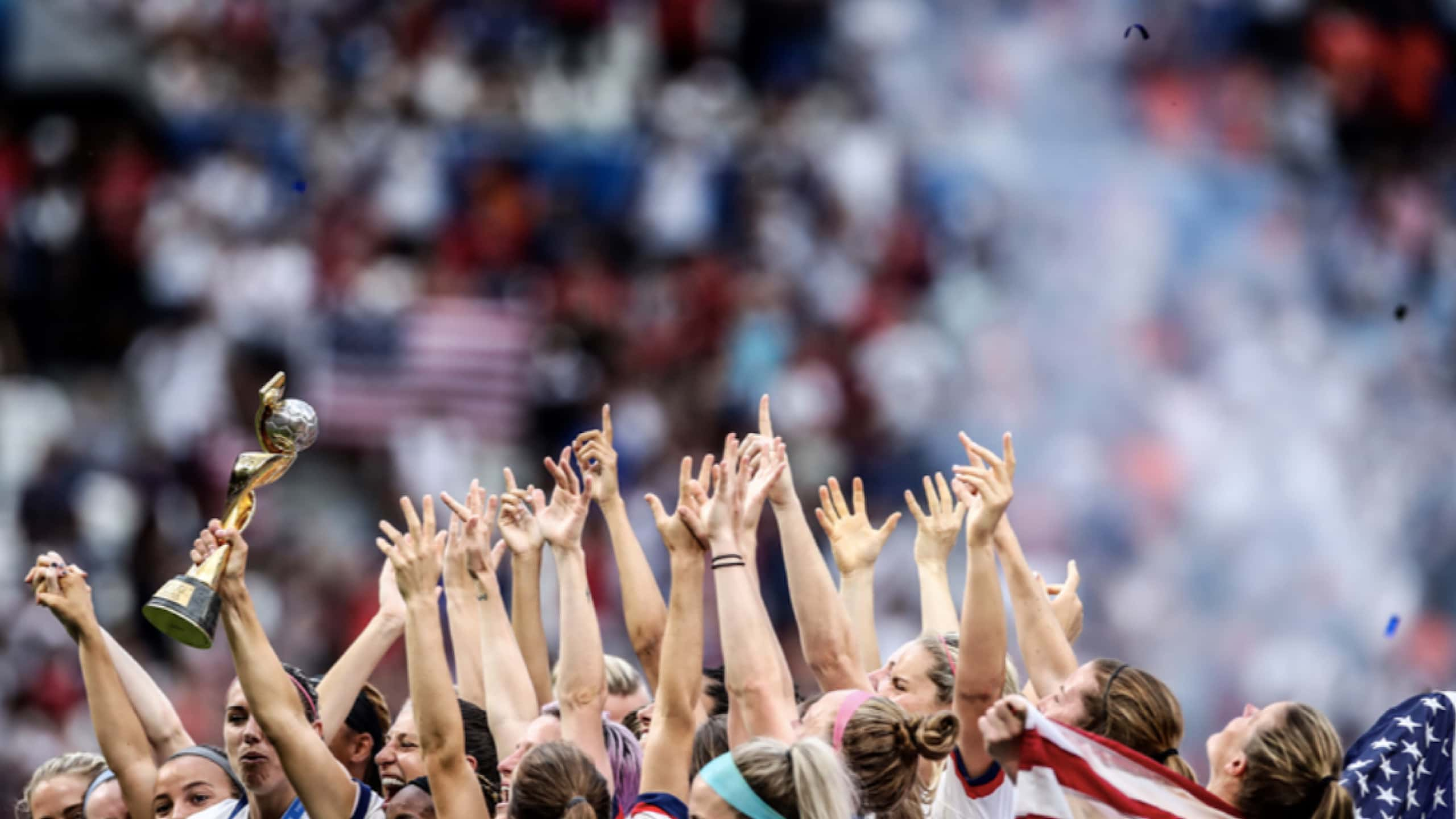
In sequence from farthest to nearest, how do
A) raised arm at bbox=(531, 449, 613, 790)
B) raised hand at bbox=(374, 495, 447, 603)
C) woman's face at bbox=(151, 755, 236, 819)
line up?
1. woman's face at bbox=(151, 755, 236, 819)
2. raised arm at bbox=(531, 449, 613, 790)
3. raised hand at bbox=(374, 495, 447, 603)

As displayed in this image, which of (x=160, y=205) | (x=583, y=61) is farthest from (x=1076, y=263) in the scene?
(x=160, y=205)

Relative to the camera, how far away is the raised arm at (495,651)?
Answer: 504 centimetres

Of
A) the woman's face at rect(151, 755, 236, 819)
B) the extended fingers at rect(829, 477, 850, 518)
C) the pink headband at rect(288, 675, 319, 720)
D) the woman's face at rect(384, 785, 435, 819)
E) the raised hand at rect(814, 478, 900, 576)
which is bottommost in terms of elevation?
the woman's face at rect(384, 785, 435, 819)

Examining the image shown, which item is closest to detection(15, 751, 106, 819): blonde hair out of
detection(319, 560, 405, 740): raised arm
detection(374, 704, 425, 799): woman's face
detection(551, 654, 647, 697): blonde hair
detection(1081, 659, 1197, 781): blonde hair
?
detection(319, 560, 405, 740): raised arm

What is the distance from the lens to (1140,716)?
409 cm

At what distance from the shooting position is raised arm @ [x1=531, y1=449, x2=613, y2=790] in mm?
4680

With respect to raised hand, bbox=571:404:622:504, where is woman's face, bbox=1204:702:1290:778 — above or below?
below

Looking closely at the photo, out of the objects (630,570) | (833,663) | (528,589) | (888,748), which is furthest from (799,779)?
(528,589)

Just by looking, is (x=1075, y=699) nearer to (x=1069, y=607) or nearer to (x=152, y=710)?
(x=1069, y=607)

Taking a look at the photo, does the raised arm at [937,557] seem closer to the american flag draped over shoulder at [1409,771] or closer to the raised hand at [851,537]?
the raised hand at [851,537]

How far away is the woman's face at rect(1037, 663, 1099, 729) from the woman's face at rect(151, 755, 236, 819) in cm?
222

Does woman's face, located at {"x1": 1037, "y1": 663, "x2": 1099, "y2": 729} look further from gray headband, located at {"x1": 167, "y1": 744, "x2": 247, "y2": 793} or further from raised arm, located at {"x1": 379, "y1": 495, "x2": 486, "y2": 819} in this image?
gray headband, located at {"x1": 167, "y1": 744, "x2": 247, "y2": 793}

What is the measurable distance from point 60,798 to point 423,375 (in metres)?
7.88

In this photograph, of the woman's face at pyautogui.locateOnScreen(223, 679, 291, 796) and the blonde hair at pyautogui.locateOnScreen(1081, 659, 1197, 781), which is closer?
the blonde hair at pyautogui.locateOnScreen(1081, 659, 1197, 781)
